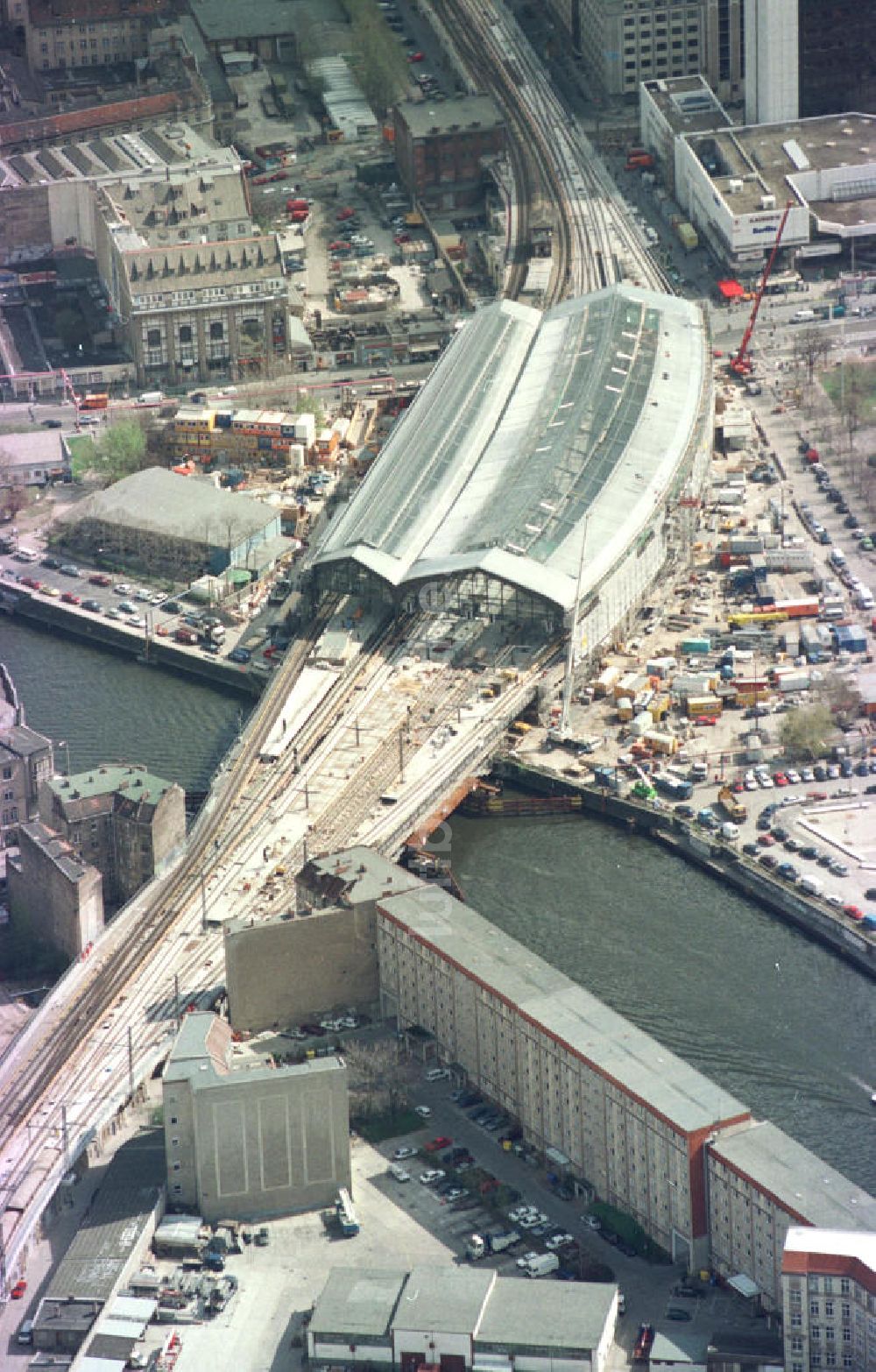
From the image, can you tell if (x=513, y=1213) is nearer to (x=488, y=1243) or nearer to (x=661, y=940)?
(x=488, y=1243)

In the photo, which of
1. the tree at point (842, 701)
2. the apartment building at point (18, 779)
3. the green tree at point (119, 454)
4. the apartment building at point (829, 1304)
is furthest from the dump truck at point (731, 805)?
the green tree at point (119, 454)

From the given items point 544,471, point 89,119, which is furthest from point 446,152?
point 544,471

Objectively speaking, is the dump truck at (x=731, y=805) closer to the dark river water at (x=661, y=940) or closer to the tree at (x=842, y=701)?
the dark river water at (x=661, y=940)

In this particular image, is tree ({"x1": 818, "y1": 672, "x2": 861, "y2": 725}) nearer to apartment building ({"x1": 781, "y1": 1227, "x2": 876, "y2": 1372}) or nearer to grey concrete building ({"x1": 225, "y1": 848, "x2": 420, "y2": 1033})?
grey concrete building ({"x1": 225, "y1": 848, "x2": 420, "y2": 1033})

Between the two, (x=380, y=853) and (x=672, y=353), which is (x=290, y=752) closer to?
(x=380, y=853)

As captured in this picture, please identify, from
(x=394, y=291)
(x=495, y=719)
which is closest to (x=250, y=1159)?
(x=495, y=719)
